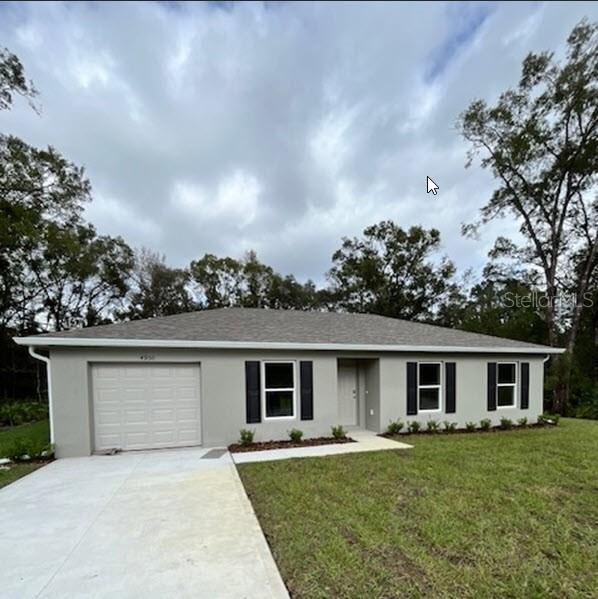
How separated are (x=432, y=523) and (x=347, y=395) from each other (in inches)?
239

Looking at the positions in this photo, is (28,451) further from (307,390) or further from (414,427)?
(414,427)

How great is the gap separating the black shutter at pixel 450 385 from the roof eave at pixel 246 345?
54 cm

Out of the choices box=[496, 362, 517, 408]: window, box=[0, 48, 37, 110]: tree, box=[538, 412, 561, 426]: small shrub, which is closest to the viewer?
box=[496, 362, 517, 408]: window

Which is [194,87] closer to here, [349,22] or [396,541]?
[349,22]

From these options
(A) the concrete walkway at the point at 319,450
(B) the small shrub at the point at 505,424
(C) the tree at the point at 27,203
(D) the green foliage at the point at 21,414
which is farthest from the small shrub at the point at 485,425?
(C) the tree at the point at 27,203

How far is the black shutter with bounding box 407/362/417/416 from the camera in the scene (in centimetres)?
929

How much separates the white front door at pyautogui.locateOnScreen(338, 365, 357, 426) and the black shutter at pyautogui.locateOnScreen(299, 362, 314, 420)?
148cm

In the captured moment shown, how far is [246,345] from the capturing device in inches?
310

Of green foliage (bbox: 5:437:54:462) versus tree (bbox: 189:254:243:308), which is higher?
tree (bbox: 189:254:243:308)

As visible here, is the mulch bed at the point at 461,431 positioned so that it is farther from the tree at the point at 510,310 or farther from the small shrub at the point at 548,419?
the tree at the point at 510,310

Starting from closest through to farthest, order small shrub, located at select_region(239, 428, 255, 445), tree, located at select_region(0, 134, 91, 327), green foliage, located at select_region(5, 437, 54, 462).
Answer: green foliage, located at select_region(5, 437, 54, 462), small shrub, located at select_region(239, 428, 255, 445), tree, located at select_region(0, 134, 91, 327)

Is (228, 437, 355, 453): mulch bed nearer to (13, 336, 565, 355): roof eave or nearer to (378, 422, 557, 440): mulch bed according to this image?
(378, 422, 557, 440): mulch bed

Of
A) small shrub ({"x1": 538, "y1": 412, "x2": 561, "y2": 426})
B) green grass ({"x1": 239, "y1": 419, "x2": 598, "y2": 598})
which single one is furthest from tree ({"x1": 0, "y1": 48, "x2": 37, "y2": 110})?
small shrub ({"x1": 538, "y1": 412, "x2": 561, "y2": 426})

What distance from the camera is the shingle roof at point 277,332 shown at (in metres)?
7.58
